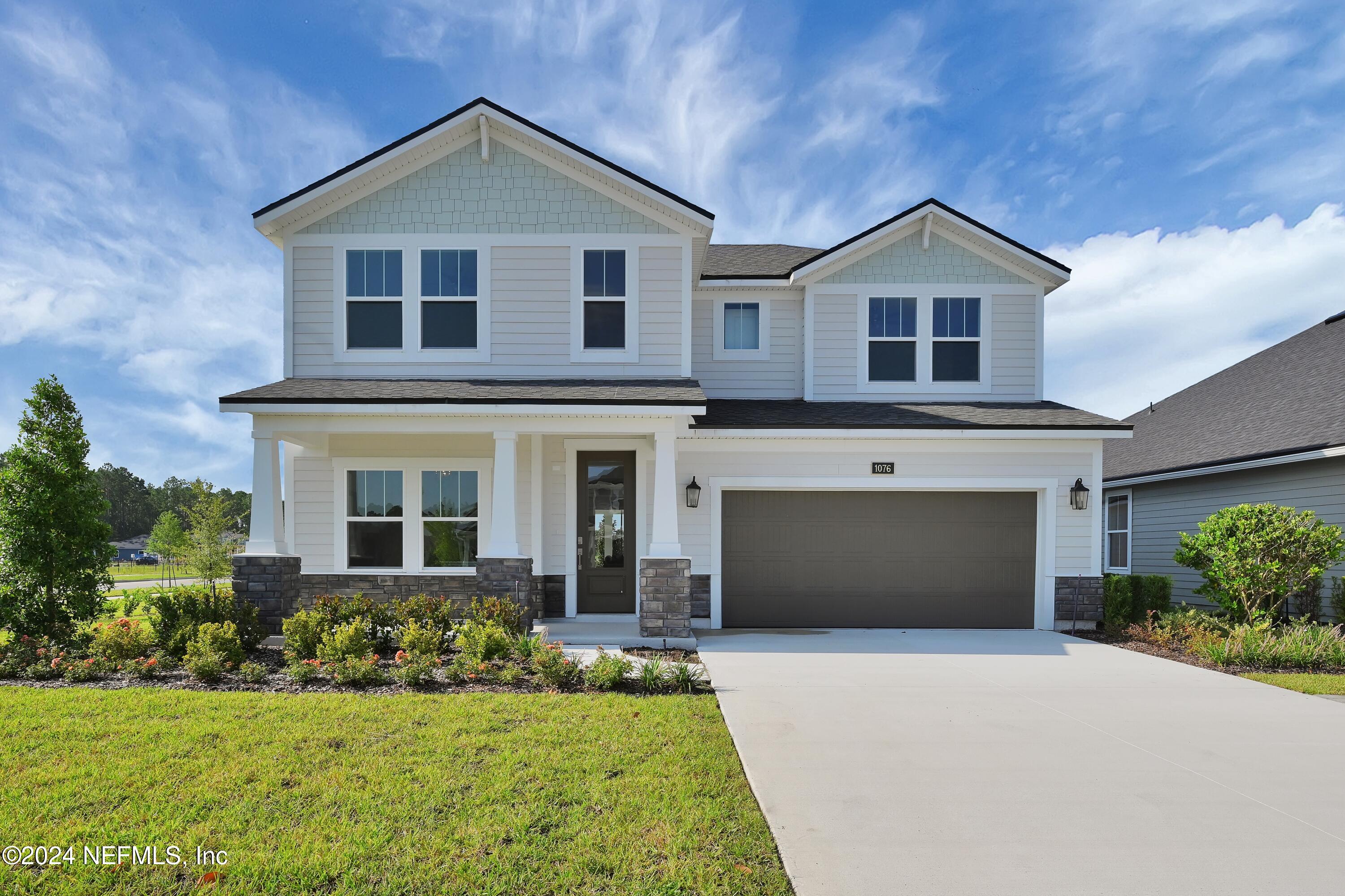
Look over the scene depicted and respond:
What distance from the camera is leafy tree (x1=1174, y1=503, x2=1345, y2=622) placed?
384 inches

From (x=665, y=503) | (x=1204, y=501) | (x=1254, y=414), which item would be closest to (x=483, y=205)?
(x=665, y=503)

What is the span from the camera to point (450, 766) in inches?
192

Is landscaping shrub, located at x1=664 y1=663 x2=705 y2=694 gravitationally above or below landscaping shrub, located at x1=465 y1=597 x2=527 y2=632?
below

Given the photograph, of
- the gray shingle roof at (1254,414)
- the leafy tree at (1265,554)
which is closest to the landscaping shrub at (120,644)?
the leafy tree at (1265,554)

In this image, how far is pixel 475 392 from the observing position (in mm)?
10047

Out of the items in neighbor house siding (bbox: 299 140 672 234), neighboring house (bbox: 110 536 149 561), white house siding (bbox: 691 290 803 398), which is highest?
neighbor house siding (bbox: 299 140 672 234)

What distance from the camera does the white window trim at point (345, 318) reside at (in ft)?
36.8

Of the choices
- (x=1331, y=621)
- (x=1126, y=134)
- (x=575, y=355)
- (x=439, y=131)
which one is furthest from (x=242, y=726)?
(x=1126, y=134)

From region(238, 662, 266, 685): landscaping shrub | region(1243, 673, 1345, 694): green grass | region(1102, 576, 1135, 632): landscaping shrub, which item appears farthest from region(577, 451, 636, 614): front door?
region(1243, 673, 1345, 694): green grass

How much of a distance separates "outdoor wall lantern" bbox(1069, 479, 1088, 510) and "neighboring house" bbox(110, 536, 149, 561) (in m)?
78.6

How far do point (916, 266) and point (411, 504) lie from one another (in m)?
9.15

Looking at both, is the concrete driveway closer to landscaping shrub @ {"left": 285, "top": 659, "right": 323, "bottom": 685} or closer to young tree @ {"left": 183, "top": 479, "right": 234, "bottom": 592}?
landscaping shrub @ {"left": 285, "top": 659, "right": 323, "bottom": 685}

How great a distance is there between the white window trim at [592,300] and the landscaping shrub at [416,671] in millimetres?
5182

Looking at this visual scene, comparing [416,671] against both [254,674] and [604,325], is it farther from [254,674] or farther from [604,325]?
[604,325]
